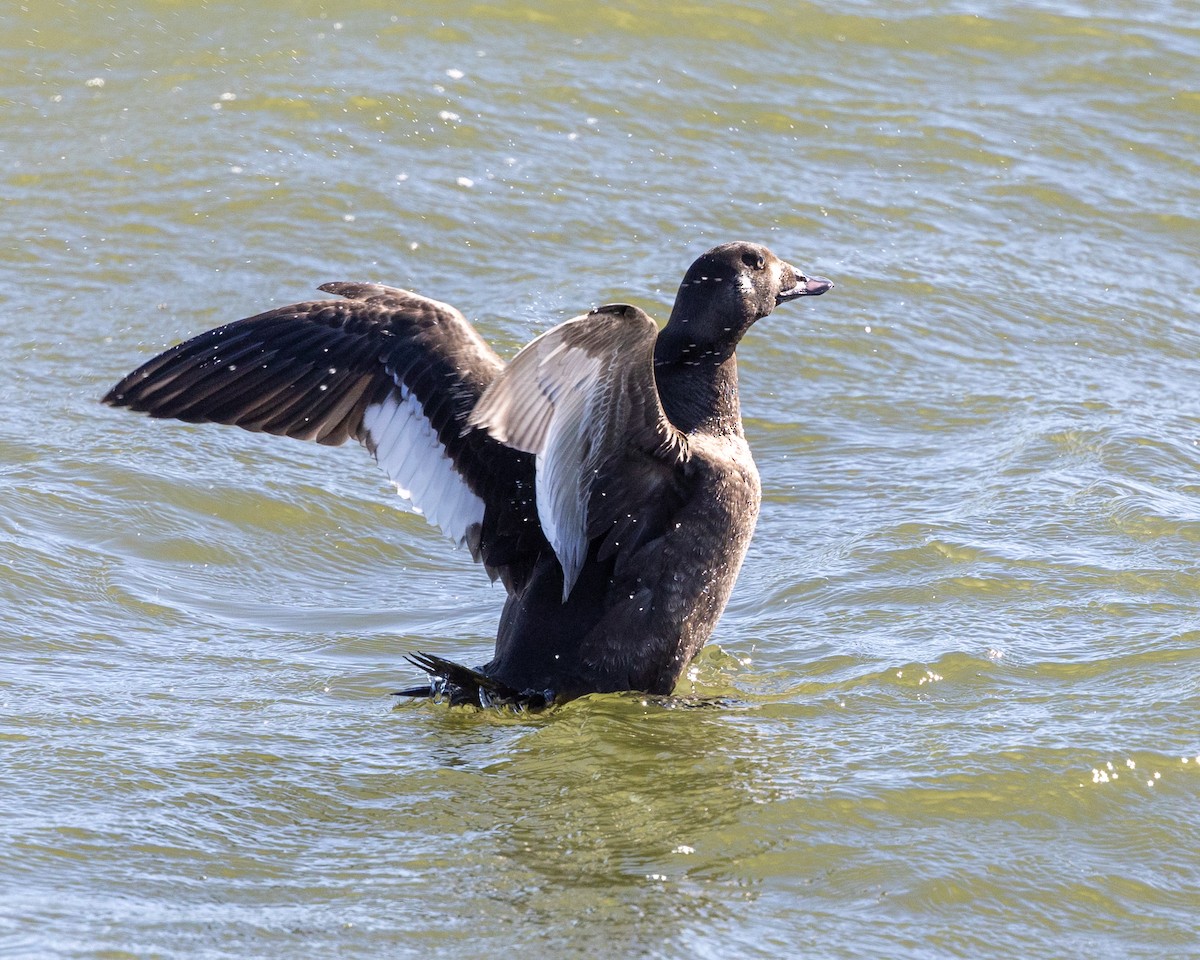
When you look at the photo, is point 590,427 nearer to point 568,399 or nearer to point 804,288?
point 568,399

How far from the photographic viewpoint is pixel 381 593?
6.05 metres

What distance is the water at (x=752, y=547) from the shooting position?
384 centimetres

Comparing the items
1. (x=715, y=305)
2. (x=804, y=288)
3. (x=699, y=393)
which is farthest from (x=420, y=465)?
(x=804, y=288)

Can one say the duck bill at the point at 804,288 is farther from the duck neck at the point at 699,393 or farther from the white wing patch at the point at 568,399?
the white wing patch at the point at 568,399

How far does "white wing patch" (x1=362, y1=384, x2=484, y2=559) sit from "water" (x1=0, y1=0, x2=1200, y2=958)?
22.4 inches

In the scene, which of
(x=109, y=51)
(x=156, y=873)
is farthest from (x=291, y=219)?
(x=156, y=873)

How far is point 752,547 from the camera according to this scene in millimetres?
6270

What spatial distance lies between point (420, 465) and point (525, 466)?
1.12 ft

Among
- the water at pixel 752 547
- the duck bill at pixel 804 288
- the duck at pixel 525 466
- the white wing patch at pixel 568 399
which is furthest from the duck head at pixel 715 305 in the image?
the water at pixel 752 547

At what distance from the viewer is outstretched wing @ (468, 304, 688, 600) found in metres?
4.07

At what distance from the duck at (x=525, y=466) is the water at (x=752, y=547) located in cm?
22

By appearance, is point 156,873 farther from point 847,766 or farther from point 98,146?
point 98,146

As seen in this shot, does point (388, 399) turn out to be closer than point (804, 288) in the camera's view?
Yes

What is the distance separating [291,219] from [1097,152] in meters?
4.70
